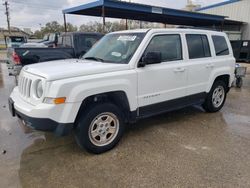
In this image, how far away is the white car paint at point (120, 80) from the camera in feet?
9.80

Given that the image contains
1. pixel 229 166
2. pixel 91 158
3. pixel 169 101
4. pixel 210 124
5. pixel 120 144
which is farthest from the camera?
pixel 210 124

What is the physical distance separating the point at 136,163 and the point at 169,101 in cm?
157

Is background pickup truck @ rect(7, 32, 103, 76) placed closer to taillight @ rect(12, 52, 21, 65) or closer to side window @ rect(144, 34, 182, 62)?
taillight @ rect(12, 52, 21, 65)

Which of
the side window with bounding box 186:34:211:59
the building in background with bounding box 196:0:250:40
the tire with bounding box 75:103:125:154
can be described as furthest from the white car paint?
the building in background with bounding box 196:0:250:40

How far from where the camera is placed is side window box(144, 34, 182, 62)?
159 inches

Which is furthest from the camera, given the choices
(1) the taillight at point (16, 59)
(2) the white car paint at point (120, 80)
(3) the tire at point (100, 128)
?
(1) the taillight at point (16, 59)

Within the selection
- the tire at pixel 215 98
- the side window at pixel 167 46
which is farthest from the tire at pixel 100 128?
the tire at pixel 215 98

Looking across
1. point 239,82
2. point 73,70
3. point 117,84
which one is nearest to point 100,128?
point 117,84

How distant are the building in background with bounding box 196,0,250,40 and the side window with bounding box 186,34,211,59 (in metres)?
20.5

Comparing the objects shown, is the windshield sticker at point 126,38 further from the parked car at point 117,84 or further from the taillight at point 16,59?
the taillight at point 16,59

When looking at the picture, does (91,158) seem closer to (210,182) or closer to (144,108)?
(144,108)

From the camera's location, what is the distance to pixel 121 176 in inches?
116

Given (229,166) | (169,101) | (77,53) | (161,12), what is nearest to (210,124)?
(169,101)

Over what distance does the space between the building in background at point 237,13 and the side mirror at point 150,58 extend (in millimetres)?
22312
